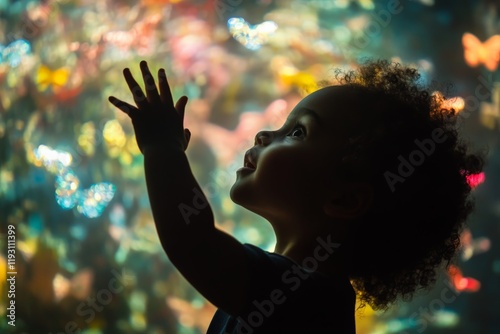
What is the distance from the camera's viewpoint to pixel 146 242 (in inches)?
45.5

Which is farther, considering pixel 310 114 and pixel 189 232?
pixel 310 114

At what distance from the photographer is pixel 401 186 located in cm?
64

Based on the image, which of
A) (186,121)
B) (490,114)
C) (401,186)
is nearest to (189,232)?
(401,186)

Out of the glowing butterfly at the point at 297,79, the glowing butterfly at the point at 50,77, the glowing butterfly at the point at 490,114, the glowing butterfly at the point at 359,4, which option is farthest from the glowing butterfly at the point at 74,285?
the glowing butterfly at the point at 490,114

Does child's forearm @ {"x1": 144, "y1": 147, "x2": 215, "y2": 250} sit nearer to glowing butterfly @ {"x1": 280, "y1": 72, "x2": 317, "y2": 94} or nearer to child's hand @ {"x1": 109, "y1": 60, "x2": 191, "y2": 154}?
child's hand @ {"x1": 109, "y1": 60, "x2": 191, "y2": 154}

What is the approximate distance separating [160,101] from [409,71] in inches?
15.5

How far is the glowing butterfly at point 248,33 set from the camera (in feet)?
4.05

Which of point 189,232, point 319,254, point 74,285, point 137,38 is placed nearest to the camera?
point 189,232

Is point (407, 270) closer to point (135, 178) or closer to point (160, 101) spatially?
point (160, 101)

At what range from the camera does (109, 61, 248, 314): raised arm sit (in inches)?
19.5

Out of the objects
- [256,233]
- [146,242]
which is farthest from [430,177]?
[146,242]

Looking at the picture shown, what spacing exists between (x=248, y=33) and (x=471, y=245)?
0.65 meters

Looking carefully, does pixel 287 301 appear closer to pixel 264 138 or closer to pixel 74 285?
pixel 264 138

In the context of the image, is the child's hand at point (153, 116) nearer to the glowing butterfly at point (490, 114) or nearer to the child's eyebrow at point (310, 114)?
the child's eyebrow at point (310, 114)
